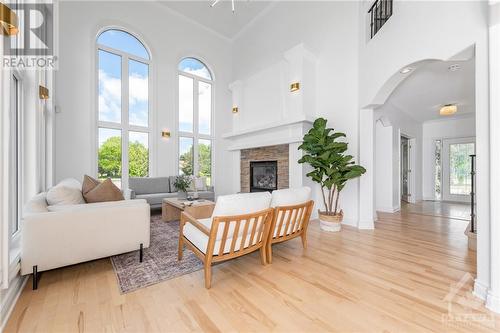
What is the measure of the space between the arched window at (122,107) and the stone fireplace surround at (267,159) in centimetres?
265

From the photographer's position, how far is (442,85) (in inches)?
180

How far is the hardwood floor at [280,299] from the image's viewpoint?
4.84 ft

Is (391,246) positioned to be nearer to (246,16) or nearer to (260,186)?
(260,186)

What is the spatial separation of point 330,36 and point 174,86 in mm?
4285

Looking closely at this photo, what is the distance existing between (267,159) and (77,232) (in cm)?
411

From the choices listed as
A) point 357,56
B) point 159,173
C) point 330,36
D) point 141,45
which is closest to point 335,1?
point 330,36

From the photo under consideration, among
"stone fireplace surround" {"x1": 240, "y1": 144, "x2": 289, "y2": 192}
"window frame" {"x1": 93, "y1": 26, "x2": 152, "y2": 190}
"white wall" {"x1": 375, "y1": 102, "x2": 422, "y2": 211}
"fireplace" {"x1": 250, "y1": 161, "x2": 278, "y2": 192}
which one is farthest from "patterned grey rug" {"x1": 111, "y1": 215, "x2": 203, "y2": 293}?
"white wall" {"x1": 375, "y1": 102, "x2": 422, "y2": 211}

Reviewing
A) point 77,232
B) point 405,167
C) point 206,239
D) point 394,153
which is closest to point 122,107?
point 77,232

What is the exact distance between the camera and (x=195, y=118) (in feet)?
22.1

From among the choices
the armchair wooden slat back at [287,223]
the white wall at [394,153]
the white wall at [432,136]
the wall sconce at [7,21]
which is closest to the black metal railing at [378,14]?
the white wall at [394,153]

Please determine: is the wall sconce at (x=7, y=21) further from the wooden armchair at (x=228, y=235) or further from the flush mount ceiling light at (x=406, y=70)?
the flush mount ceiling light at (x=406, y=70)

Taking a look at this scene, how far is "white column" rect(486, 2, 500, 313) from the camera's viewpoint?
162cm

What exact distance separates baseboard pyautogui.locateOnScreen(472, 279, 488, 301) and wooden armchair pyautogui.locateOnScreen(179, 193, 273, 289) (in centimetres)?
181

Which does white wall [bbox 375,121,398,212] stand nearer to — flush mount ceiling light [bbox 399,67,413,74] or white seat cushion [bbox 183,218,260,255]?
flush mount ceiling light [bbox 399,67,413,74]
